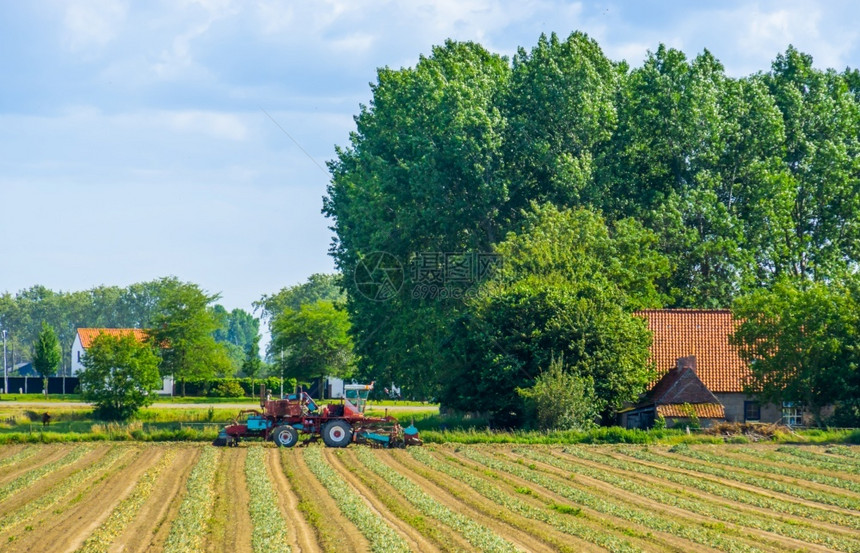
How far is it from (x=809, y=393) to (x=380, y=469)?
24299 mm

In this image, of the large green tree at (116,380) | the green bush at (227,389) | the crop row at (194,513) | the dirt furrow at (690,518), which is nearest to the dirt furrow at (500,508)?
the dirt furrow at (690,518)

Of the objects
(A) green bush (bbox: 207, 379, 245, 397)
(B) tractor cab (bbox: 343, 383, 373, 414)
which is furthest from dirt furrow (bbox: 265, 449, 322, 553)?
(A) green bush (bbox: 207, 379, 245, 397)

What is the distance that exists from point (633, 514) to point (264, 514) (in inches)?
305

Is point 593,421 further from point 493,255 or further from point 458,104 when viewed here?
point 458,104

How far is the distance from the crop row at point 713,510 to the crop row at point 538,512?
3.06 metres

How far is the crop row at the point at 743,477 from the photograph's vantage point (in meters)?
26.3

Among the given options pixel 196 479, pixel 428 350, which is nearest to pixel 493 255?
pixel 428 350

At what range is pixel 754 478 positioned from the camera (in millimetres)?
30516

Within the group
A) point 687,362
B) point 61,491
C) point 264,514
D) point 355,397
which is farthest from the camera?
point 687,362

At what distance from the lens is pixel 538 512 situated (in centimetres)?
2352

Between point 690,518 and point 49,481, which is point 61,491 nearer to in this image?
point 49,481

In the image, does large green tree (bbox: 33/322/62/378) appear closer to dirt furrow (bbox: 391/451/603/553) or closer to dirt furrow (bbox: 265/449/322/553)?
dirt furrow (bbox: 265/449/322/553)

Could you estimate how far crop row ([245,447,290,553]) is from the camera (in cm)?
1952

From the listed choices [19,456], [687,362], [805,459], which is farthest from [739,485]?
[19,456]
